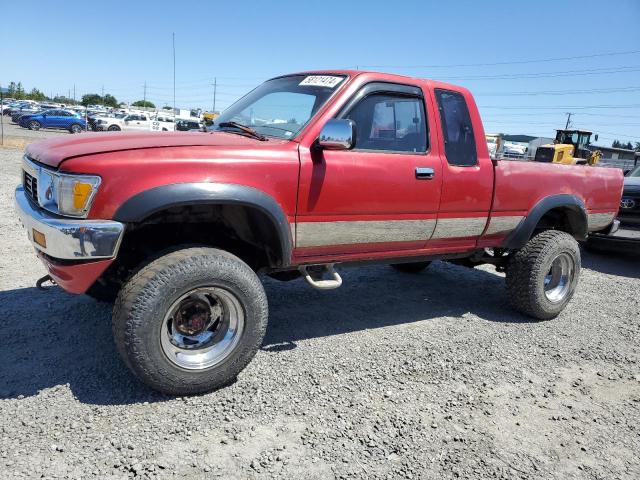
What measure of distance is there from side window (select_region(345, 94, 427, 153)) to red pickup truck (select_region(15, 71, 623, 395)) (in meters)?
0.01

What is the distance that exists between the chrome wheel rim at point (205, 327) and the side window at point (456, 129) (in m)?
2.09

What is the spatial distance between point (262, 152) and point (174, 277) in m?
0.91

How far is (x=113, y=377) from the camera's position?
3076mm

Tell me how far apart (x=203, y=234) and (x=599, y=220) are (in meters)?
4.10

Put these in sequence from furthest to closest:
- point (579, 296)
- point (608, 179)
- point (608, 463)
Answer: point (579, 296), point (608, 179), point (608, 463)

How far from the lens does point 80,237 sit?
101 inches

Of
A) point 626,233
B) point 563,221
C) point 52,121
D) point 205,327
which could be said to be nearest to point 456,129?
point 563,221

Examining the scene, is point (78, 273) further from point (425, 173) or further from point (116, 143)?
point (425, 173)

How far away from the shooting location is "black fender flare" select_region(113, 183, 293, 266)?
2.64 m

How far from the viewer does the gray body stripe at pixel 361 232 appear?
332 cm

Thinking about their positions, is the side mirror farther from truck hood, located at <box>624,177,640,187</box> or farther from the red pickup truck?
truck hood, located at <box>624,177,640,187</box>

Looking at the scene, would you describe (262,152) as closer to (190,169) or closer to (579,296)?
(190,169)

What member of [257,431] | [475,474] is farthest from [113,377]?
[475,474]

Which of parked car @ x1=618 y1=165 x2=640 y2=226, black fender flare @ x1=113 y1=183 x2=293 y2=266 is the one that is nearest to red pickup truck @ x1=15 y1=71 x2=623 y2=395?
black fender flare @ x1=113 y1=183 x2=293 y2=266
